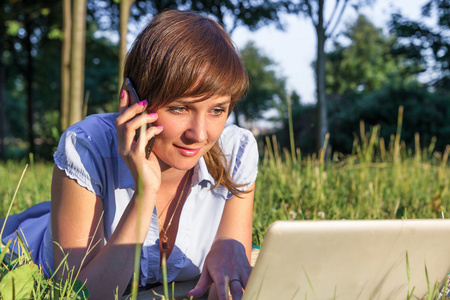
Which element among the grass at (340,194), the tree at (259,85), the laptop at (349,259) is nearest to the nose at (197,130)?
the laptop at (349,259)

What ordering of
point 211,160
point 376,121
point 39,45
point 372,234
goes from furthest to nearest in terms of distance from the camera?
point 39,45, point 376,121, point 211,160, point 372,234

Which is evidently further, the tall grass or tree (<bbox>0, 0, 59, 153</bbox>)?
tree (<bbox>0, 0, 59, 153</bbox>)

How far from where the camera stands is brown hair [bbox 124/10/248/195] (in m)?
1.58

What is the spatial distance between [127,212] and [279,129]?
37.4 feet

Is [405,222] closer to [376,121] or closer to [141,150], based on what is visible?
[141,150]

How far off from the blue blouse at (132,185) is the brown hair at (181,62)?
286 mm

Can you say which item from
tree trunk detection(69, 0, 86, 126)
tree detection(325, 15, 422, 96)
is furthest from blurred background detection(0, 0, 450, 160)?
tree detection(325, 15, 422, 96)

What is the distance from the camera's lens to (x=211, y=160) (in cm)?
202

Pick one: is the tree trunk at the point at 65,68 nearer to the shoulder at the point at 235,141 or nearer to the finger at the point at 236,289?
the shoulder at the point at 235,141

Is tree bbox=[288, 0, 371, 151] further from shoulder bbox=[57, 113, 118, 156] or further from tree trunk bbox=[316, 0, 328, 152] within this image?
shoulder bbox=[57, 113, 118, 156]

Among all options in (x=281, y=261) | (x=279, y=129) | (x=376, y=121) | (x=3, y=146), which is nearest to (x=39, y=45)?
(x=3, y=146)

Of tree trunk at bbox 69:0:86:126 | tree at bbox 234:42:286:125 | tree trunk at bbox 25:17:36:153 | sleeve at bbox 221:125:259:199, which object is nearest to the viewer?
sleeve at bbox 221:125:259:199

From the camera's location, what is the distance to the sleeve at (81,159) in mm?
1662

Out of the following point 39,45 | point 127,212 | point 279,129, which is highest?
point 39,45
